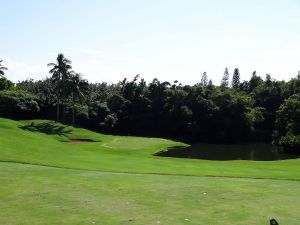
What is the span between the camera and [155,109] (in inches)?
3957

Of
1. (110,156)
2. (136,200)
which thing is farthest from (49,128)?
(136,200)

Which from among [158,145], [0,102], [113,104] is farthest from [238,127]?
[0,102]

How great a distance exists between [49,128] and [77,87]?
1711 centimetres

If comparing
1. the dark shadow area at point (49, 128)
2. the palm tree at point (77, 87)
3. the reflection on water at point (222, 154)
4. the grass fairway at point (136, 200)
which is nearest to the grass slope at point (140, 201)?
the grass fairway at point (136, 200)

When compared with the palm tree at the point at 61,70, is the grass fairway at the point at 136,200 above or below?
below

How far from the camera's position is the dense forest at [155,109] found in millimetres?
89438

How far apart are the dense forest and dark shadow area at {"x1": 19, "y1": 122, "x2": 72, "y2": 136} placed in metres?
12.5

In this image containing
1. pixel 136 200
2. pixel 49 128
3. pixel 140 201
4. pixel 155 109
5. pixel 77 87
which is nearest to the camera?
pixel 140 201

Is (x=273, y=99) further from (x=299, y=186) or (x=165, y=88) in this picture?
(x=299, y=186)

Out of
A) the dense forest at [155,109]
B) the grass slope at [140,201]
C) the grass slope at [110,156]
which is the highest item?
the dense forest at [155,109]

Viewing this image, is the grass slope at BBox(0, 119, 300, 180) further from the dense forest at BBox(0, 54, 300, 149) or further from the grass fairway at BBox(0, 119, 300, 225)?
the dense forest at BBox(0, 54, 300, 149)

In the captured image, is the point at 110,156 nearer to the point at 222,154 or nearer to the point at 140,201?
the point at 140,201

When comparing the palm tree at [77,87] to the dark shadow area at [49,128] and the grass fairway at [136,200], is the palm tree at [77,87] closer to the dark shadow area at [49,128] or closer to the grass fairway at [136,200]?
the dark shadow area at [49,128]

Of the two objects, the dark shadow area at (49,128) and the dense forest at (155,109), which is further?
the dense forest at (155,109)
